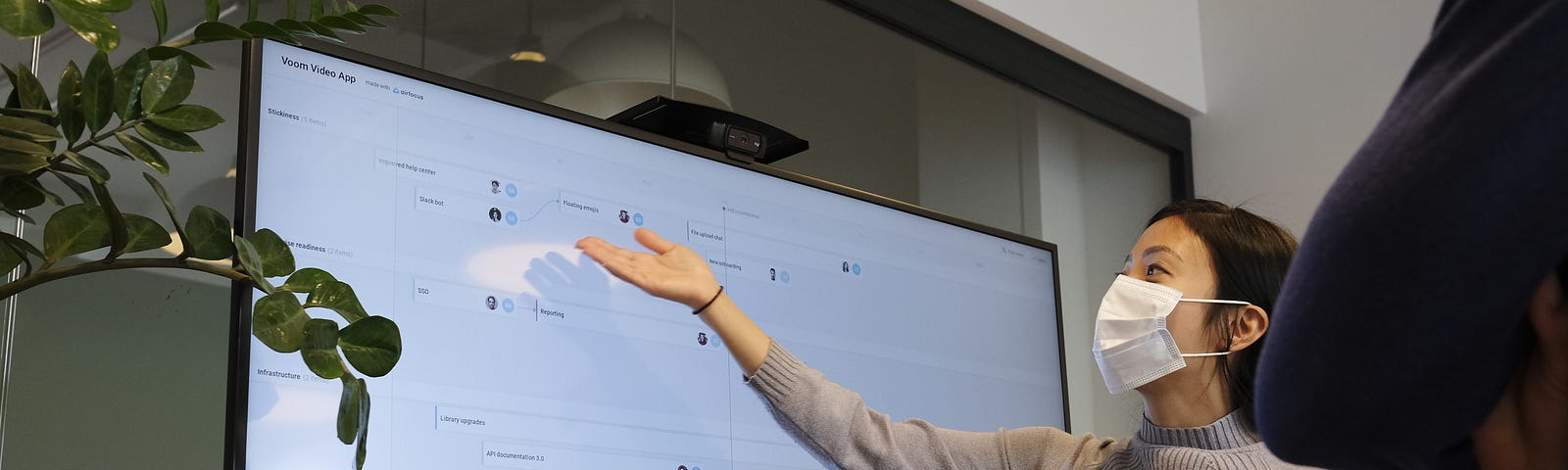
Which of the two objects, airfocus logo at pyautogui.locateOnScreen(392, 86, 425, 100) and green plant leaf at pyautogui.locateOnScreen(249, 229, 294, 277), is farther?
airfocus logo at pyautogui.locateOnScreen(392, 86, 425, 100)

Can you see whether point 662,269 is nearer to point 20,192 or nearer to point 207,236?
point 207,236

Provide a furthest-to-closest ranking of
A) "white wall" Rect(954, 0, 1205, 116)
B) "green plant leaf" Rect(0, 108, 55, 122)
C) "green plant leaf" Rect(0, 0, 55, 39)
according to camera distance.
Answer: "white wall" Rect(954, 0, 1205, 116) → "green plant leaf" Rect(0, 108, 55, 122) → "green plant leaf" Rect(0, 0, 55, 39)

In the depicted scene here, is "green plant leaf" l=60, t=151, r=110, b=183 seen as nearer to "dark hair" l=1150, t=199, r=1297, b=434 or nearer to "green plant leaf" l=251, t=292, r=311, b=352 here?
"green plant leaf" l=251, t=292, r=311, b=352

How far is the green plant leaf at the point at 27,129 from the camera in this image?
95 cm

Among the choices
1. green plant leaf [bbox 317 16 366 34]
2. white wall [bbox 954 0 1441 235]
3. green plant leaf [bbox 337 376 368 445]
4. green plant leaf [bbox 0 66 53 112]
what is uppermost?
white wall [bbox 954 0 1441 235]

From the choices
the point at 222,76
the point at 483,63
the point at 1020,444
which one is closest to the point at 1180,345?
the point at 1020,444

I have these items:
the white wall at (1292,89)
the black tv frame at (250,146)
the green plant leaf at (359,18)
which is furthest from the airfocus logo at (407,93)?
the white wall at (1292,89)

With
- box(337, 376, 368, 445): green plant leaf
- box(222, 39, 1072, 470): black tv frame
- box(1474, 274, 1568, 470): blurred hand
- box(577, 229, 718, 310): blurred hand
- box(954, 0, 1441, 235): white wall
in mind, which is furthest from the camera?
box(954, 0, 1441, 235): white wall

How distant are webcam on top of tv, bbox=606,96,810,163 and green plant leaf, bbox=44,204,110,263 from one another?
41.4 inches

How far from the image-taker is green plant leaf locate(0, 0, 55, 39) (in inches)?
Result: 34.2

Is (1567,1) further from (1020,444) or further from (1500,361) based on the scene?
(1020,444)

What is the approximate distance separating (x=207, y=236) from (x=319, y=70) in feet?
1.93

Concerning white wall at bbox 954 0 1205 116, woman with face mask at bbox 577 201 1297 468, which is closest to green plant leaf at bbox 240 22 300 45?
woman with face mask at bbox 577 201 1297 468

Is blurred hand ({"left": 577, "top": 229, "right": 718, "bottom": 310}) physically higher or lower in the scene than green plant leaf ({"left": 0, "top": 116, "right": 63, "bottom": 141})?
lower
